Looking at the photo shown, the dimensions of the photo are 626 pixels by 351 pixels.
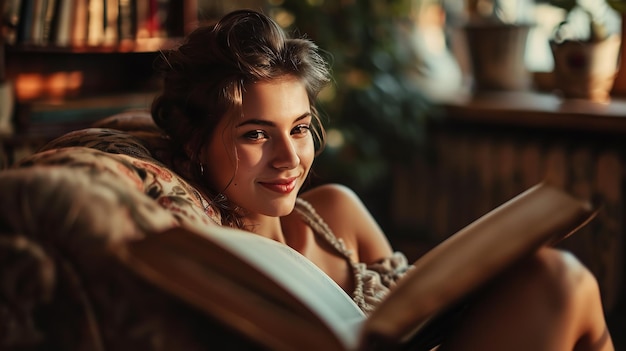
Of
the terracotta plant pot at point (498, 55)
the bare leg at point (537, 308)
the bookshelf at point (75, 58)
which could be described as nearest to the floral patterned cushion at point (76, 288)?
the bare leg at point (537, 308)

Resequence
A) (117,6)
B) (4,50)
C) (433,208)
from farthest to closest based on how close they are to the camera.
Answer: (433,208) < (117,6) < (4,50)

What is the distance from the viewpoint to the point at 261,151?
4.43 feet

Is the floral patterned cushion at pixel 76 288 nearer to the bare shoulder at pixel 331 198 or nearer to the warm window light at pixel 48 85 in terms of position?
the bare shoulder at pixel 331 198

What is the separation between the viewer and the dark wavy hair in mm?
1353

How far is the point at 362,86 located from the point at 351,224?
1.44 meters

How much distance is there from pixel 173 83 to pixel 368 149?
5.49 feet

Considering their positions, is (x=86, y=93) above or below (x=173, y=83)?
below

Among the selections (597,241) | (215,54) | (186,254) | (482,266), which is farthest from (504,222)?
(597,241)

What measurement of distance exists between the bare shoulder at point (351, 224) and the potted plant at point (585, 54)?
5.06 feet

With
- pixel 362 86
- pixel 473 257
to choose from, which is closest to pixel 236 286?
pixel 473 257

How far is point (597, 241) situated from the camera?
279 centimetres

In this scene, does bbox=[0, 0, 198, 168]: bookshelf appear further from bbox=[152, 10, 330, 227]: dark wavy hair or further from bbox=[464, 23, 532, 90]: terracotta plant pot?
bbox=[464, 23, 532, 90]: terracotta plant pot

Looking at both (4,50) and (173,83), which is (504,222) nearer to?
(173,83)

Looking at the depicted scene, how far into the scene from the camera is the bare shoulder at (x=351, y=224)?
1622 mm
